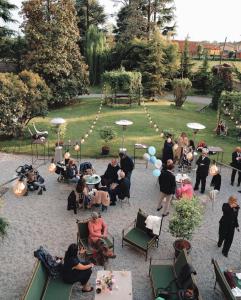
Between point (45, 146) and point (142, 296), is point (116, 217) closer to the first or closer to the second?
Result: point (142, 296)

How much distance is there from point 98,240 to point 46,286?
178cm

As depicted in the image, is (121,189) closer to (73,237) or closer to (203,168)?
(73,237)

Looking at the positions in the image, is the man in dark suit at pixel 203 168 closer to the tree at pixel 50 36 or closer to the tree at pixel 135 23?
the tree at pixel 50 36

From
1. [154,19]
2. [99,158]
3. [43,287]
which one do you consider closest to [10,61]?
[154,19]

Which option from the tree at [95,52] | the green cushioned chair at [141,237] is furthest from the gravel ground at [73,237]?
the tree at [95,52]

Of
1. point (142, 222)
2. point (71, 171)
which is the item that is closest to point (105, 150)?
point (71, 171)

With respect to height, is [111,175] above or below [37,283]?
above

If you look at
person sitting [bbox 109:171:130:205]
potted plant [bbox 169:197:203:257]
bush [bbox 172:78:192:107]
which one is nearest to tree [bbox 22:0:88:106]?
bush [bbox 172:78:192:107]

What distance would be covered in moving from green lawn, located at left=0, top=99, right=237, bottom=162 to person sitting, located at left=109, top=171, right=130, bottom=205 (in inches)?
217

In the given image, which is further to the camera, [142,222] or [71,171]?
[71,171]

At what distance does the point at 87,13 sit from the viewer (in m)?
46.3

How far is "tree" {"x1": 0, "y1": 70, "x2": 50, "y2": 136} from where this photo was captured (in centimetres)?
1833

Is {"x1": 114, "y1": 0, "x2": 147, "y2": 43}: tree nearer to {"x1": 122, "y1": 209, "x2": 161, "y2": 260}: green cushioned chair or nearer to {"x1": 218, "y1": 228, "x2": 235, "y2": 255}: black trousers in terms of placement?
{"x1": 122, "y1": 209, "x2": 161, "y2": 260}: green cushioned chair

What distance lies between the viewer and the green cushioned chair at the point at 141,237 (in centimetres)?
942
